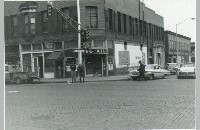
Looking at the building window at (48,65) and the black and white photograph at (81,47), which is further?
the building window at (48,65)

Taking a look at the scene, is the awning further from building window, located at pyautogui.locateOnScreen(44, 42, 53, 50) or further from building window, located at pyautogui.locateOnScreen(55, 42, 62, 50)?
building window, located at pyautogui.locateOnScreen(44, 42, 53, 50)

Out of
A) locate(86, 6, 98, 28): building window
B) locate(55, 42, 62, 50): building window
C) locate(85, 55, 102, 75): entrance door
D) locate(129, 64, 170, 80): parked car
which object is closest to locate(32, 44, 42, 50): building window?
locate(55, 42, 62, 50): building window

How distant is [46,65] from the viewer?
108ft

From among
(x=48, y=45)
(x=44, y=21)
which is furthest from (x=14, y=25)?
(x=48, y=45)

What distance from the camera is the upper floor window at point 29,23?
32963 mm

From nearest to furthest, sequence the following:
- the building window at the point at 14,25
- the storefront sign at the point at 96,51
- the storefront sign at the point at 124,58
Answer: the storefront sign at the point at 124,58 < the storefront sign at the point at 96,51 < the building window at the point at 14,25

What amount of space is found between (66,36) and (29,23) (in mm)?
4180

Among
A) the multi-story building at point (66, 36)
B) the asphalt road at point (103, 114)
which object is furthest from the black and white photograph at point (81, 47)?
the asphalt road at point (103, 114)

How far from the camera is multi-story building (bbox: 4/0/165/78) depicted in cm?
3173

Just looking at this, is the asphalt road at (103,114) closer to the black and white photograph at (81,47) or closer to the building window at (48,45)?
the black and white photograph at (81,47)

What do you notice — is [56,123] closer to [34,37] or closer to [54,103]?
[54,103]

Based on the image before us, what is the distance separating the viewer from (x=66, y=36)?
32.4 metres

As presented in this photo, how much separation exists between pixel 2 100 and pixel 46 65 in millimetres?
26708

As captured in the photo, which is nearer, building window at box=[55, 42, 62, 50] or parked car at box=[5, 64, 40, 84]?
parked car at box=[5, 64, 40, 84]
